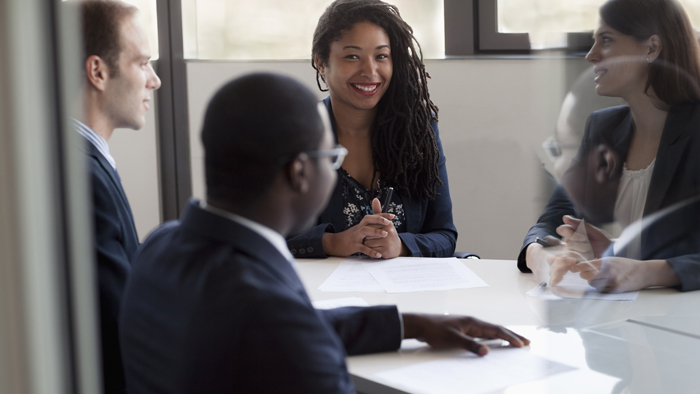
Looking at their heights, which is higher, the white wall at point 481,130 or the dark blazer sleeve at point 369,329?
the white wall at point 481,130

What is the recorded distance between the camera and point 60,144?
0.93ft

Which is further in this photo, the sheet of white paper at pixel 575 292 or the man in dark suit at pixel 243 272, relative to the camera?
the sheet of white paper at pixel 575 292

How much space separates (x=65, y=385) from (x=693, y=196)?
96 centimetres

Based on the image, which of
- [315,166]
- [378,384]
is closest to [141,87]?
[315,166]

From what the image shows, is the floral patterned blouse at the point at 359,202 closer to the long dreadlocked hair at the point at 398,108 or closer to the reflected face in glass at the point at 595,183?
the long dreadlocked hair at the point at 398,108

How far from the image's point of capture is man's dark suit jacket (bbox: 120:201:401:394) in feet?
1.60

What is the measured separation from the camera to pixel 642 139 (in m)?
0.95

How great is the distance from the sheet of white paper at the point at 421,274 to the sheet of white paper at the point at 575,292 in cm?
→ 12

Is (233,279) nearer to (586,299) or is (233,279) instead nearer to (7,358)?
(7,358)

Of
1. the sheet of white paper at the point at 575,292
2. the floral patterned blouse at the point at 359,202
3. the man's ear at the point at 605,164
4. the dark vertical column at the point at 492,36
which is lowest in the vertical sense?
the sheet of white paper at the point at 575,292

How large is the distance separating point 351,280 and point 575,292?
44 cm

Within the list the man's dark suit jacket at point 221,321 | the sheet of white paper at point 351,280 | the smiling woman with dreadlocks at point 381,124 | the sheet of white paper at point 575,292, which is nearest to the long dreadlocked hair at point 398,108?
the smiling woman with dreadlocks at point 381,124

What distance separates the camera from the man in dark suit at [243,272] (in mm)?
491

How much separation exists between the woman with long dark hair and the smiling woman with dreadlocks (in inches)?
20.5
